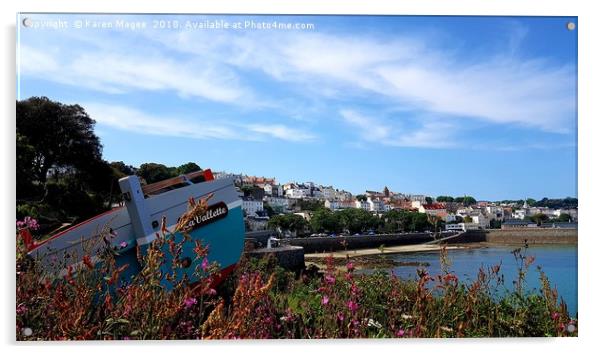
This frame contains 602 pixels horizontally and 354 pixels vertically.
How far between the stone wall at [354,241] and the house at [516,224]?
2.17 ft

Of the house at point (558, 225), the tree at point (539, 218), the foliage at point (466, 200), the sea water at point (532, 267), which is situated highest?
the foliage at point (466, 200)

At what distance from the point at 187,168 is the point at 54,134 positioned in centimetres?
105

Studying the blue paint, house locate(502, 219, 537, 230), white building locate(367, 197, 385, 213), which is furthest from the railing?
house locate(502, 219, 537, 230)

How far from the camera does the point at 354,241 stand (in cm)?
507

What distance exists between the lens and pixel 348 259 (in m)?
4.48

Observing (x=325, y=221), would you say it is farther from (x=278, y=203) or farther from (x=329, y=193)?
(x=278, y=203)

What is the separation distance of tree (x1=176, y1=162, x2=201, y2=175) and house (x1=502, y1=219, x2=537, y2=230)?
106 inches

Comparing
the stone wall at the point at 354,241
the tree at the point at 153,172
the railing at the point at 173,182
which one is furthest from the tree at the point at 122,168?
the stone wall at the point at 354,241

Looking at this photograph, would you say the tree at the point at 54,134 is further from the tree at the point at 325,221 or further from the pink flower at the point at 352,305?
the pink flower at the point at 352,305

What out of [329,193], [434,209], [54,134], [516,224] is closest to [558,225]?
[516,224]

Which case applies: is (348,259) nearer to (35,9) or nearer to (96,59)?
(96,59)

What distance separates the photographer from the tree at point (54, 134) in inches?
173

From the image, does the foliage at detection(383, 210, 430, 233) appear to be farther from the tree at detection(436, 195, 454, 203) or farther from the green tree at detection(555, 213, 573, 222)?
the green tree at detection(555, 213, 573, 222)
